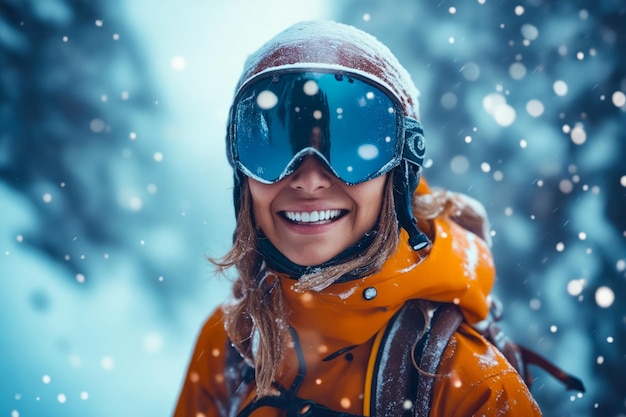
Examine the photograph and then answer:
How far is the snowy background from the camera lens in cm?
220

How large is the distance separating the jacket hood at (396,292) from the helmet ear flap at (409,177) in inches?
2.4

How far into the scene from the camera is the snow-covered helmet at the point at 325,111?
3.61 feet

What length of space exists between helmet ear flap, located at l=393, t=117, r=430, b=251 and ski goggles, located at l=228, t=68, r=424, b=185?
0.17 ft

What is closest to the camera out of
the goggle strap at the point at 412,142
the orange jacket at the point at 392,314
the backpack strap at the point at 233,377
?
the orange jacket at the point at 392,314

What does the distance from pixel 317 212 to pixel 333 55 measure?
15.9 inches

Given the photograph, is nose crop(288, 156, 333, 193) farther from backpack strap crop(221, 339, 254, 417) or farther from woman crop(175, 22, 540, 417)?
backpack strap crop(221, 339, 254, 417)

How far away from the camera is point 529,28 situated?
229cm

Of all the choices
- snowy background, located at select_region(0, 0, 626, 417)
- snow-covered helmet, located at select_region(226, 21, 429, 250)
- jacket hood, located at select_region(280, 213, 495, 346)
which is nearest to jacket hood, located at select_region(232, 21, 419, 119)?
snow-covered helmet, located at select_region(226, 21, 429, 250)

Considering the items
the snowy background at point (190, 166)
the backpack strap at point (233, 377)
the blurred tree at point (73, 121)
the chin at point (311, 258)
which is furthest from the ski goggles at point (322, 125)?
the blurred tree at point (73, 121)

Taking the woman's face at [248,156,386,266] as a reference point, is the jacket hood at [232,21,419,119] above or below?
above

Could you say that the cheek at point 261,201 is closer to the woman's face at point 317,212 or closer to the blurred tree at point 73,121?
the woman's face at point 317,212

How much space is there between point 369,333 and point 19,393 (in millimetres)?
1814

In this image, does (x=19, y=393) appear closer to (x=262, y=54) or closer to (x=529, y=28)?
(x=262, y=54)

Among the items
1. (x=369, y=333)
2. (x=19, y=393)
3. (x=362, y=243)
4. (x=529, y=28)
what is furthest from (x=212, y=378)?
(x=529, y=28)
